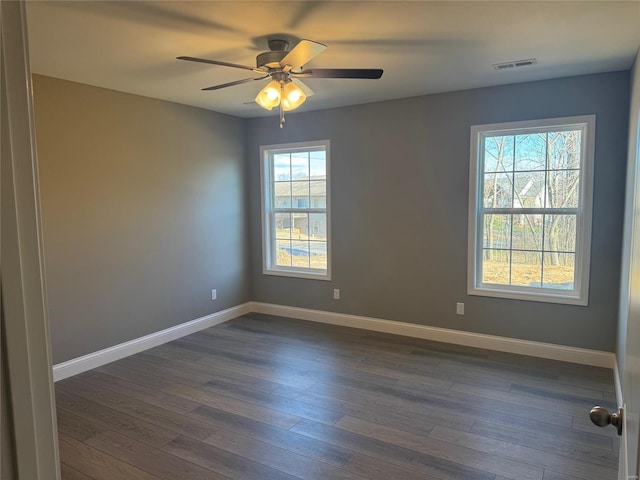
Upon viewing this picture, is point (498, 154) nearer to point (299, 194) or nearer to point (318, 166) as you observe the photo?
point (318, 166)

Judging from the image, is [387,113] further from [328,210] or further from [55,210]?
[55,210]

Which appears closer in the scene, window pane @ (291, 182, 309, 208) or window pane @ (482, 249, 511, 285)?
window pane @ (482, 249, 511, 285)

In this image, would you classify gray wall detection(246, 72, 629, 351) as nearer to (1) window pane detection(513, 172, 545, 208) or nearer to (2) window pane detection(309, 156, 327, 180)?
(2) window pane detection(309, 156, 327, 180)

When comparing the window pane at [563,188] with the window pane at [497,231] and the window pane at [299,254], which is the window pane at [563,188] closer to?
the window pane at [497,231]

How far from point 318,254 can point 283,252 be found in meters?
0.54

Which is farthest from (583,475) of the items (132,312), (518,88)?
(132,312)

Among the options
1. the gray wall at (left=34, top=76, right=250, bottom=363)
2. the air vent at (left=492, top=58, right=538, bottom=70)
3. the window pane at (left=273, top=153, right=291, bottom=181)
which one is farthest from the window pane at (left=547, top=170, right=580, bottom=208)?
the gray wall at (left=34, top=76, right=250, bottom=363)

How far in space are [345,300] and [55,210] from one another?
3060mm

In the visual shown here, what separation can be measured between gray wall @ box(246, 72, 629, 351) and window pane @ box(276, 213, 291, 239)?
1.87 ft

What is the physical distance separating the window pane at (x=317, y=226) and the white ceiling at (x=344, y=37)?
177 cm

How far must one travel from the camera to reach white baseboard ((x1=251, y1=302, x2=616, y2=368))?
148 inches

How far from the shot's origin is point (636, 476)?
791 mm

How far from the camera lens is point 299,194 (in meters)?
5.33

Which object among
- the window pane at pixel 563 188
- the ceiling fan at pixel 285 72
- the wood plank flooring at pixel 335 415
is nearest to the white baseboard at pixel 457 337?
the wood plank flooring at pixel 335 415
